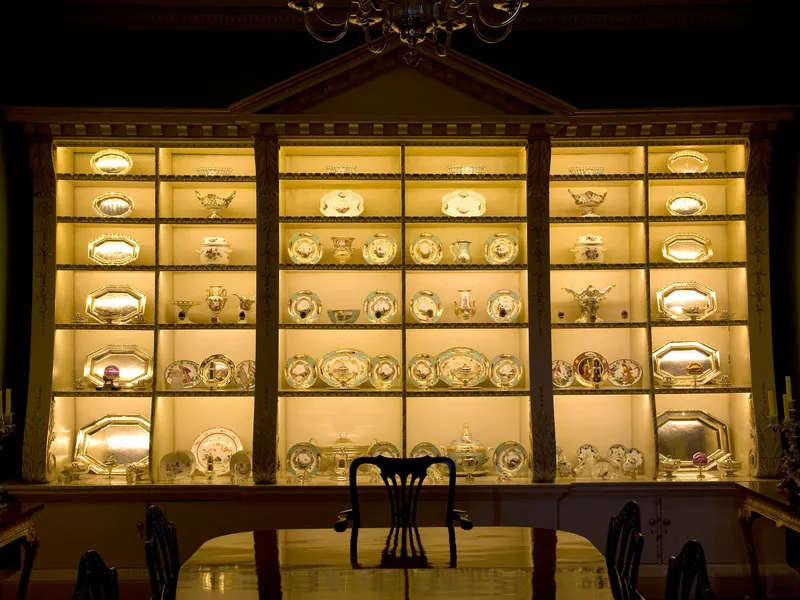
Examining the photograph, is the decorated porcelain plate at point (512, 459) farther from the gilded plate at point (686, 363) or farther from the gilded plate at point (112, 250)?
the gilded plate at point (112, 250)

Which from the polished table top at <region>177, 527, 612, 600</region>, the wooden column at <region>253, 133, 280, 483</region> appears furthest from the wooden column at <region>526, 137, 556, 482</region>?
the wooden column at <region>253, 133, 280, 483</region>

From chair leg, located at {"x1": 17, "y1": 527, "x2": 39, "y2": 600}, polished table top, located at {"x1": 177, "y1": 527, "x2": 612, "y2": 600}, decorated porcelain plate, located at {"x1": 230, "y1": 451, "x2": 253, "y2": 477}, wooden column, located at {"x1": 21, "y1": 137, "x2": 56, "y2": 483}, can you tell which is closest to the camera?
polished table top, located at {"x1": 177, "y1": 527, "x2": 612, "y2": 600}

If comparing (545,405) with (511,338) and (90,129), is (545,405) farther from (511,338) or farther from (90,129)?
(90,129)

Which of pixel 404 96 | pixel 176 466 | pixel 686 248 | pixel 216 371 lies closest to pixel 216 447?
pixel 176 466

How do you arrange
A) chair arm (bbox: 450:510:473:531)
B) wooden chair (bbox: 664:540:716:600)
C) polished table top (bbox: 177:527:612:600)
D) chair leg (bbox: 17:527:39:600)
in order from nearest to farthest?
1. wooden chair (bbox: 664:540:716:600)
2. polished table top (bbox: 177:527:612:600)
3. chair arm (bbox: 450:510:473:531)
4. chair leg (bbox: 17:527:39:600)

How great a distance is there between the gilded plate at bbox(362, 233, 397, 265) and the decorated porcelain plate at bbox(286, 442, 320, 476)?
1.22m

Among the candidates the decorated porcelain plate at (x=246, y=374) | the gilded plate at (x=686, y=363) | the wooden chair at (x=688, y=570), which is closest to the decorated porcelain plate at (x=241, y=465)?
the decorated porcelain plate at (x=246, y=374)

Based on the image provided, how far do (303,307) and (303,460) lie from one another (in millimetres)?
934

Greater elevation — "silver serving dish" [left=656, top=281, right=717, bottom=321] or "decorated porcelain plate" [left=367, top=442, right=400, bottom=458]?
"silver serving dish" [left=656, top=281, right=717, bottom=321]

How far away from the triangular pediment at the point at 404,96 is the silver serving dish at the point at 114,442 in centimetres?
205

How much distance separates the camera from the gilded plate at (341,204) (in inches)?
207

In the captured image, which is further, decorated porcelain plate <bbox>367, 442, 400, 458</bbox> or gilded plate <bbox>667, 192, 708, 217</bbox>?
gilded plate <bbox>667, 192, 708, 217</bbox>

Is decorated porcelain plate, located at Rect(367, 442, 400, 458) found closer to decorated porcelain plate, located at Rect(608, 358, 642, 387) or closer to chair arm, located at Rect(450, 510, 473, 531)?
chair arm, located at Rect(450, 510, 473, 531)

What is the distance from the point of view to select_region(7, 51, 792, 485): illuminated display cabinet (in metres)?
4.95
